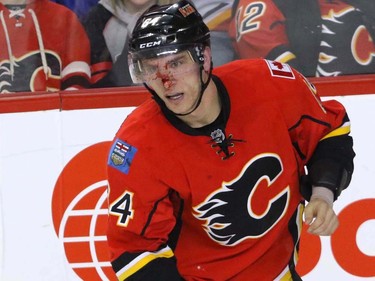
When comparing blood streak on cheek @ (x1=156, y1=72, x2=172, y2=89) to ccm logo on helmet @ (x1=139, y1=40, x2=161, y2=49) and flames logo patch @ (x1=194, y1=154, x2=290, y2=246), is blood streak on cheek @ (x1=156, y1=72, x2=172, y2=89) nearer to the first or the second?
ccm logo on helmet @ (x1=139, y1=40, x2=161, y2=49)

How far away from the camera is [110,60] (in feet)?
10.7

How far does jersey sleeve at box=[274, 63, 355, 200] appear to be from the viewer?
80.7 inches

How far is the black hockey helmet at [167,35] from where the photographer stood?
6.24 feet

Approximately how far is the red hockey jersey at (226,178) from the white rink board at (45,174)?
2.83ft

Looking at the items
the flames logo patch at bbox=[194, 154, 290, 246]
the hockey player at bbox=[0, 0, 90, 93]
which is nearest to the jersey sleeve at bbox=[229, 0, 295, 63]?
the hockey player at bbox=[0, 0, 90, 93]

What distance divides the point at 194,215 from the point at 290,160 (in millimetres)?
256

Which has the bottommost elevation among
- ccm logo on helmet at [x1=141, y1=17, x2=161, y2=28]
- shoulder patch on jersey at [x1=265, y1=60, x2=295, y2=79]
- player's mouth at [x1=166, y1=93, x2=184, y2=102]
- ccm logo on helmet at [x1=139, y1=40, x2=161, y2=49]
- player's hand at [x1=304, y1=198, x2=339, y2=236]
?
player's hand at [x1=304, y1=198, x2=339, y2=236]

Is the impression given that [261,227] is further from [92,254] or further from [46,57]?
[46,57]

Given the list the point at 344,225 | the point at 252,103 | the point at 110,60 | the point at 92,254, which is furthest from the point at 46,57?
the point at 252,103

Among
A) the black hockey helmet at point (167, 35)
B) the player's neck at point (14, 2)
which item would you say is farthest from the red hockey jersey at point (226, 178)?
the player's neck at point (14, 2)

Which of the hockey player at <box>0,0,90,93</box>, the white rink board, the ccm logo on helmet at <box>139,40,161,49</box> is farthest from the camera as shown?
the hockey player at <box>0,0,90,93</box>

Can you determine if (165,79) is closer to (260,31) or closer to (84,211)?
(84,211)

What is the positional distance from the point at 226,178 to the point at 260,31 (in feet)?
4.49

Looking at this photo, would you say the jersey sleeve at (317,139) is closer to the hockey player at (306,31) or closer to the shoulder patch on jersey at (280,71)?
the shoulder patch on jersey at (280,71)
